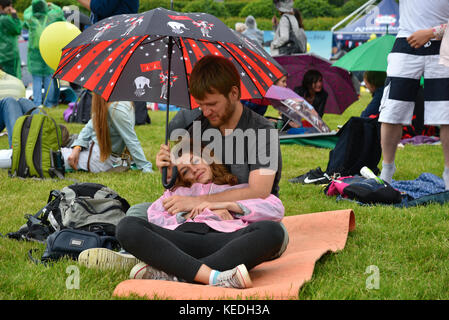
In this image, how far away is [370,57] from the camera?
6.84 meters

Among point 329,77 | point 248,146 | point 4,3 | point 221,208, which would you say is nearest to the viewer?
point 221,208

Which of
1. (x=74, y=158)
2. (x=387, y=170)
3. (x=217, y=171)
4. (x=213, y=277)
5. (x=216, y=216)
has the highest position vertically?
(x=217, y=171)

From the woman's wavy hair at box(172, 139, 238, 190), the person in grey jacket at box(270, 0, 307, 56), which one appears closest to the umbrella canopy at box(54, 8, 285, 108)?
the woman's wavy hair at box(172, 139, 238, 190)

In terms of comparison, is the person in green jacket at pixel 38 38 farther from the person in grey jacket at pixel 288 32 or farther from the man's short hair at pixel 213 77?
the man's short hair at pixel 213 77

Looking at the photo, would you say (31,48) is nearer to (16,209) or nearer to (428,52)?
(16,209)

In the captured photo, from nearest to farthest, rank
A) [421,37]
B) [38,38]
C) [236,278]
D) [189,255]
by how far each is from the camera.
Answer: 1. [236,278]
2. [189,255]
3. [421,37]
4. [38,38]

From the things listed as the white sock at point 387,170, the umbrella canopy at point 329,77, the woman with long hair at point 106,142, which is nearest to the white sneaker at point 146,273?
the white sock at point 387,170

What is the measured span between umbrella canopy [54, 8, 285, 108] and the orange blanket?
1.00 m

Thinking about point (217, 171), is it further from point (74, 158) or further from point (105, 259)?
point (74, 158)

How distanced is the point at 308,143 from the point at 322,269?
16.5 ft

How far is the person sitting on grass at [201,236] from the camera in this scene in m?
2.69

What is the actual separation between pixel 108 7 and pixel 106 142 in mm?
1384

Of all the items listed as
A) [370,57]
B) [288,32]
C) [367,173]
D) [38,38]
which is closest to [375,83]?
[370,57]

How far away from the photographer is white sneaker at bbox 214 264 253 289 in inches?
103
